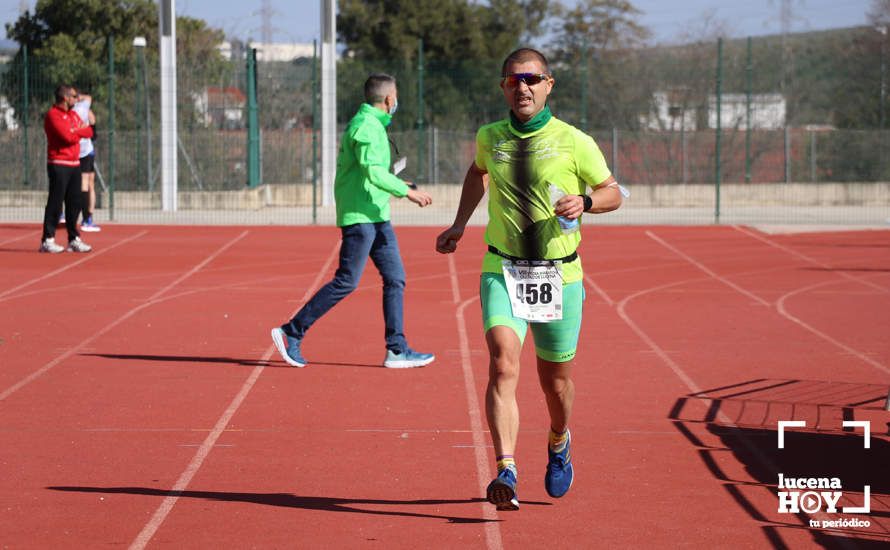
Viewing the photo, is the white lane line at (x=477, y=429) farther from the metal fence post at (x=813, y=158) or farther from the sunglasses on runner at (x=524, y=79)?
the metal fence post at (x=813, y=158)

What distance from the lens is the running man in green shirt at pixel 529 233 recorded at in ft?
19.6

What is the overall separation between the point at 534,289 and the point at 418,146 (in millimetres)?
22587

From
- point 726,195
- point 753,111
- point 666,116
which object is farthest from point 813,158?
point 666,116

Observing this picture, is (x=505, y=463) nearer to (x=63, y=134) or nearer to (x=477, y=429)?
(x=477, y=429)

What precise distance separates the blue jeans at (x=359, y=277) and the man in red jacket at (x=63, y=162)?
A: 808 centimetres

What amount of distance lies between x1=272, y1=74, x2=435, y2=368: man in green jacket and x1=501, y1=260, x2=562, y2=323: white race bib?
9.82 ft

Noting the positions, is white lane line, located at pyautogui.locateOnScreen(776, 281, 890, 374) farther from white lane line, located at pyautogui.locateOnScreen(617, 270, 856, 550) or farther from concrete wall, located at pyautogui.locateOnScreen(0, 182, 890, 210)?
concrete wall, located at pyautogui.locateOnScreen(0, 182, 890, 210)

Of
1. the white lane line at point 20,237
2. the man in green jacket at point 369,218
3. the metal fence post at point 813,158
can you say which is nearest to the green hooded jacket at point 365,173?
the man in green jacket at point 369,218

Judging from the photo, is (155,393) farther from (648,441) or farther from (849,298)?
(849,298)

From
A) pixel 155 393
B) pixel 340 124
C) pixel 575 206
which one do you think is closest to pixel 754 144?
pixel 340 124

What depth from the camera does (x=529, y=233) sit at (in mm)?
6062

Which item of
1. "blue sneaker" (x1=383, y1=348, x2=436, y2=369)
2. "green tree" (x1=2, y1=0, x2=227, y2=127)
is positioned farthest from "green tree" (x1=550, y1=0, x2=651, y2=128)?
"blue sneaker" (x1=383, y1=348, x2=436, y2=369)

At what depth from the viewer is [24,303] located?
13211mm

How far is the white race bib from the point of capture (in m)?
6.02
